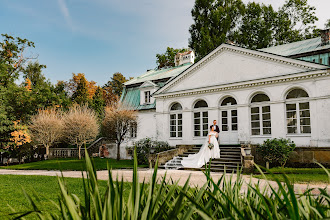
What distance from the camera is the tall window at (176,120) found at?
67.4 feet

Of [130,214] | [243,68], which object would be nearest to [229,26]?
[243,68]

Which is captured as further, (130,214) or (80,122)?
(80,122)

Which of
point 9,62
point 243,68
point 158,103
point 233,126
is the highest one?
point 9,62

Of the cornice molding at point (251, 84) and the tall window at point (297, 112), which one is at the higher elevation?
the cornice molding at point (251, 84)

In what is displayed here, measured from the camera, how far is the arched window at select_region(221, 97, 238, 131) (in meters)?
18.4

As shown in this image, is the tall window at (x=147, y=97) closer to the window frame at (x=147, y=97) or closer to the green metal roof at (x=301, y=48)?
the window frame at (x=147, y=97)

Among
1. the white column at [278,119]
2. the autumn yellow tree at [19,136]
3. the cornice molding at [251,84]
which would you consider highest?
the cornice molding at [251,84]

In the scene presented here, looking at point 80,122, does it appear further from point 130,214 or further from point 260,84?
point 130,214

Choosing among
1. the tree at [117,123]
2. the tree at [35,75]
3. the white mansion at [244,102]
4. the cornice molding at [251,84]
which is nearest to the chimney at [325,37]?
the white mansion at [244,102]

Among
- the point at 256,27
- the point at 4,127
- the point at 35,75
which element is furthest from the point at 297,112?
the point at 35,75

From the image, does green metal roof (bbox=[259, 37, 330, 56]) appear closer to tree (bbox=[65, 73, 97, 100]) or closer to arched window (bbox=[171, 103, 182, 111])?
arched window (bbox=[171, 103, 182, 111])

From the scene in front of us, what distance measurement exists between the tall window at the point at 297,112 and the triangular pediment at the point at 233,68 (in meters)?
1.43

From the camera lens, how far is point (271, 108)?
16.6m

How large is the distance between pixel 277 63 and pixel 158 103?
9.29 m
